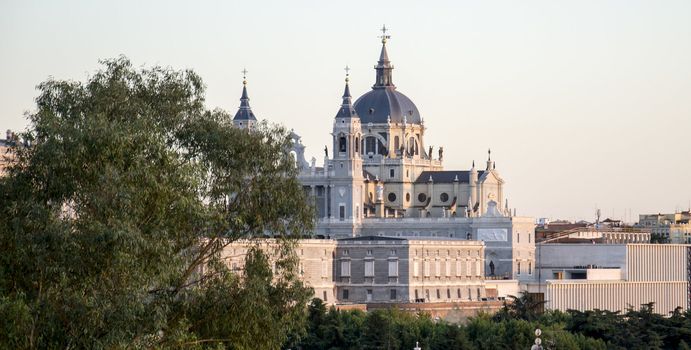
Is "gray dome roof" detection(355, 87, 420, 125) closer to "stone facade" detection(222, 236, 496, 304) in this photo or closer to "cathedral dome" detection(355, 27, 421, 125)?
"cathedral dome" detection(355, 27, 421, 125)

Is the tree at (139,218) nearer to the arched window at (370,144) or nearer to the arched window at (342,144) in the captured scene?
the arched window at (342,144)

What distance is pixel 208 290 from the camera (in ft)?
188

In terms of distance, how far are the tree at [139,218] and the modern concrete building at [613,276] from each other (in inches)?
3859

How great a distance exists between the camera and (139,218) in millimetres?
53938

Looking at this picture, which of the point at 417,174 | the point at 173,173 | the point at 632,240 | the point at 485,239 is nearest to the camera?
the point at 173,173

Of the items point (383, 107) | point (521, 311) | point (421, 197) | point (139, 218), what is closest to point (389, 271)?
point (521, 311)

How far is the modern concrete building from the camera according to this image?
161 m

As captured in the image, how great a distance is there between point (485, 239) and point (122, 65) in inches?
4178

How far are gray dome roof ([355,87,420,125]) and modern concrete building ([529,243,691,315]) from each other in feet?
50.3

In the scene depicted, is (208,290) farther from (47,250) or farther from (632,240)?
(632,240)

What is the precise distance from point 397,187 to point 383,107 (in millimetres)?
6582

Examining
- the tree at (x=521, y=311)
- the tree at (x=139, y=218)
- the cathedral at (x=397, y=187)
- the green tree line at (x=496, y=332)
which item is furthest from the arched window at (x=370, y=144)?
the tree at (x=139, y=218)

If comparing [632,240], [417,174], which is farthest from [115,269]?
[632,240]

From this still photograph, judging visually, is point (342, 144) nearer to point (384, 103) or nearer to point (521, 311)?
point (384, 103)
